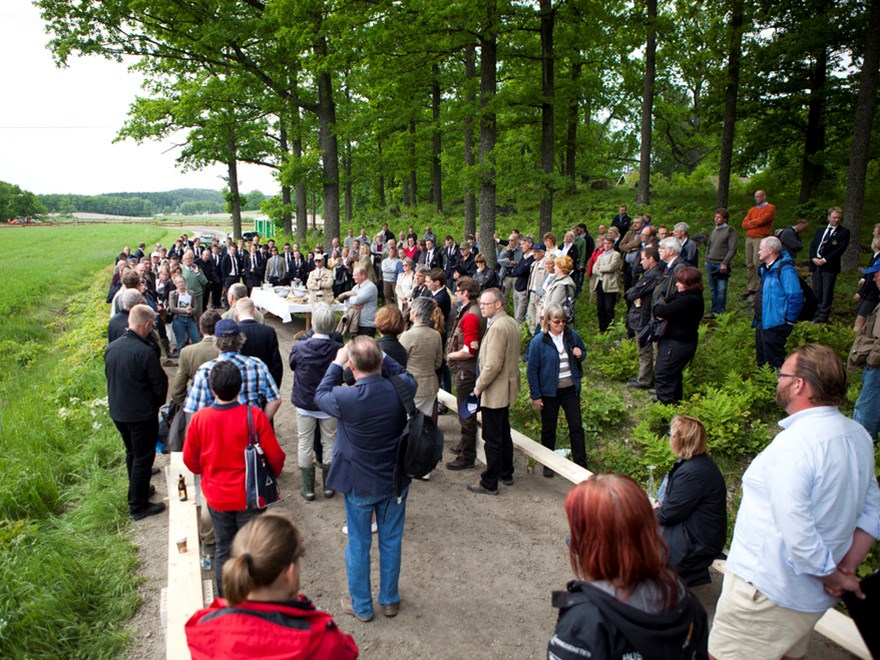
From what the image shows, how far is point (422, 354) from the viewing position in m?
5.71

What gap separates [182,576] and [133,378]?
1.97 meters

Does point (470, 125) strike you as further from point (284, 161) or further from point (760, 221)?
point (284, 161)

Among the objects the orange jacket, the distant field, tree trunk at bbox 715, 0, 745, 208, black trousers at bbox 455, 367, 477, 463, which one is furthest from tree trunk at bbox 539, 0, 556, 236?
the distant field

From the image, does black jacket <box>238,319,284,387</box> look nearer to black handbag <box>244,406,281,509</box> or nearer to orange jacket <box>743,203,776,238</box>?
black handbag <box>244,406,281,509</box>

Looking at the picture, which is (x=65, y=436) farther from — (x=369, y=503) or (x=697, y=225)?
(x=697, y=225)

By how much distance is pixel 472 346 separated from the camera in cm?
618

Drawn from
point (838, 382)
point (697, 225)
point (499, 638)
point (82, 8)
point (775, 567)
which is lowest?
point (499, 638)

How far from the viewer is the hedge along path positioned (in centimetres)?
329

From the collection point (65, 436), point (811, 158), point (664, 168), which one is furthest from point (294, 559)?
point (664, 168)

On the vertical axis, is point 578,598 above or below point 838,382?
below

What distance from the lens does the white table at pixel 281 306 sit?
11.3 m

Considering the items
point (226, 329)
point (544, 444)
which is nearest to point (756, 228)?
point (544, 444)

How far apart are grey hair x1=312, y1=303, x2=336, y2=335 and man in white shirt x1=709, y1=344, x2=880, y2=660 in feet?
12.0

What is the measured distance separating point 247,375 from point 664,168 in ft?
137
